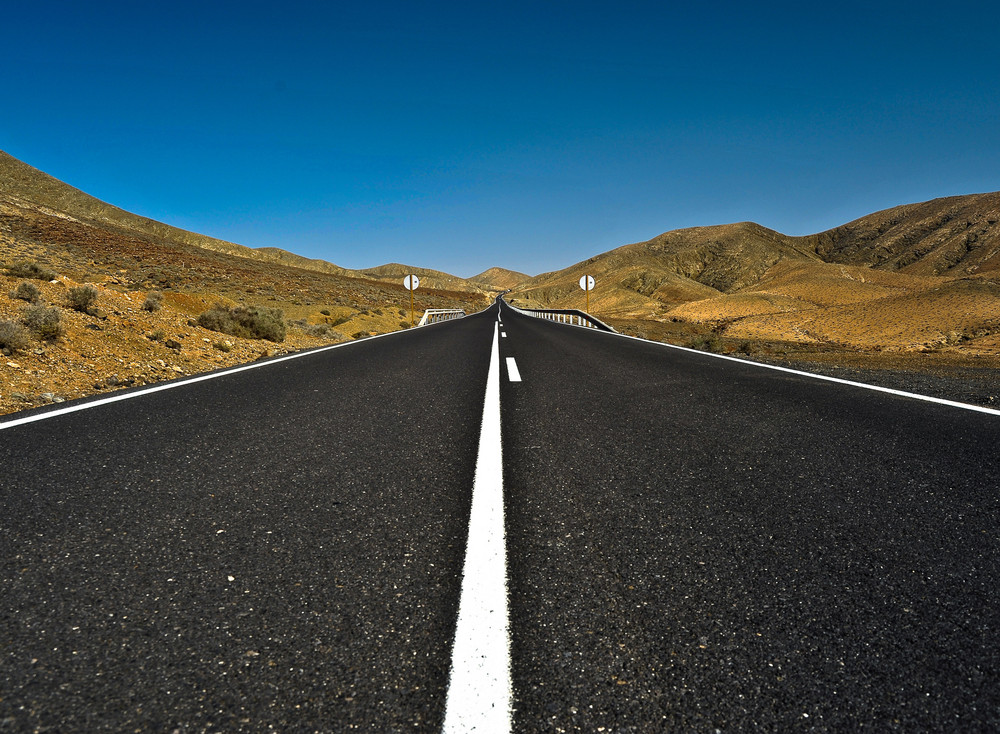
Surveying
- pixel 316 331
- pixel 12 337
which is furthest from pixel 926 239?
pixel 12 337

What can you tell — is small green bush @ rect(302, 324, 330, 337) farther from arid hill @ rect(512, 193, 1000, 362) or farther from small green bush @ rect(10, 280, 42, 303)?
arid hill @ rect(512, 193, 1000, 362)

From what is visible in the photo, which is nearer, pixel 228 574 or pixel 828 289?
pixel 228 574

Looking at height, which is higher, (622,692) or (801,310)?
(801,310)

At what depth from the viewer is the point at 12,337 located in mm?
6637

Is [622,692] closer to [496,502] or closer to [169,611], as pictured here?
[496,502]

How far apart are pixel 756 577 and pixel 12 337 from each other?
9.31 meters

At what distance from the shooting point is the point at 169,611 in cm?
164

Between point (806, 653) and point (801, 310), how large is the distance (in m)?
34.9

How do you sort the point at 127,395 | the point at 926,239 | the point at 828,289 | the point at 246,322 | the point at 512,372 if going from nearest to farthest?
1. the point at 127,395
2. the point at 512,372
3. the point at 246,322
4. the point at 828,289
5. the point at 926,239

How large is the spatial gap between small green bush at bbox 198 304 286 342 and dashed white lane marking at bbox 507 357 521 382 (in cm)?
774

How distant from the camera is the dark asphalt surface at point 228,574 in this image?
1.25 metres

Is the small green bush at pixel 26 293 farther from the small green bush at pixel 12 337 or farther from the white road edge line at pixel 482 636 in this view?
the white road edge line at pixel 482 636

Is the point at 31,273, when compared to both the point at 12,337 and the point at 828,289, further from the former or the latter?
the point at 828,289

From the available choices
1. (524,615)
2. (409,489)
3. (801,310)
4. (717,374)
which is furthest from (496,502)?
(801,310)
